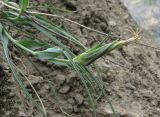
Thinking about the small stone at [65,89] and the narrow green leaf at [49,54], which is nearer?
the narrow green leaf at [49,54]

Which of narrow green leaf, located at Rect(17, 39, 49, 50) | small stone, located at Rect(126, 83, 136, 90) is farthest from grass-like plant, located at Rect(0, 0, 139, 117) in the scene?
small stone, located at Rect(126, 83, 136, 90)

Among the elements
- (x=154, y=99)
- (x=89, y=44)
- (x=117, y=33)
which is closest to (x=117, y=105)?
(x=154, y=99)

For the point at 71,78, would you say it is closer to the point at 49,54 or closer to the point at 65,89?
the point at 65,89

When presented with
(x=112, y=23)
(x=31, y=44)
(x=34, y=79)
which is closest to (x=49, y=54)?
(x=31, y=44)

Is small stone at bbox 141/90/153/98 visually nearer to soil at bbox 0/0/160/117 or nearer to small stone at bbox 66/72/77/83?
soil at bbox 0/0/160/117

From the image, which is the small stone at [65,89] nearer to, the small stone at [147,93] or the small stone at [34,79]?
the small stone at [34,79]

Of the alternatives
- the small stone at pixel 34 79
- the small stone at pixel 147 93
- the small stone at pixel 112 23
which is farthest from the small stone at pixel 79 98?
the small stone at pixel 112 23

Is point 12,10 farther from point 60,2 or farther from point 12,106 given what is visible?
point 60,2

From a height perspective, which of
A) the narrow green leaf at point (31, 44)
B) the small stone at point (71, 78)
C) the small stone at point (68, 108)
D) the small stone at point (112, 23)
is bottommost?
the small stone at point (68, 108)
